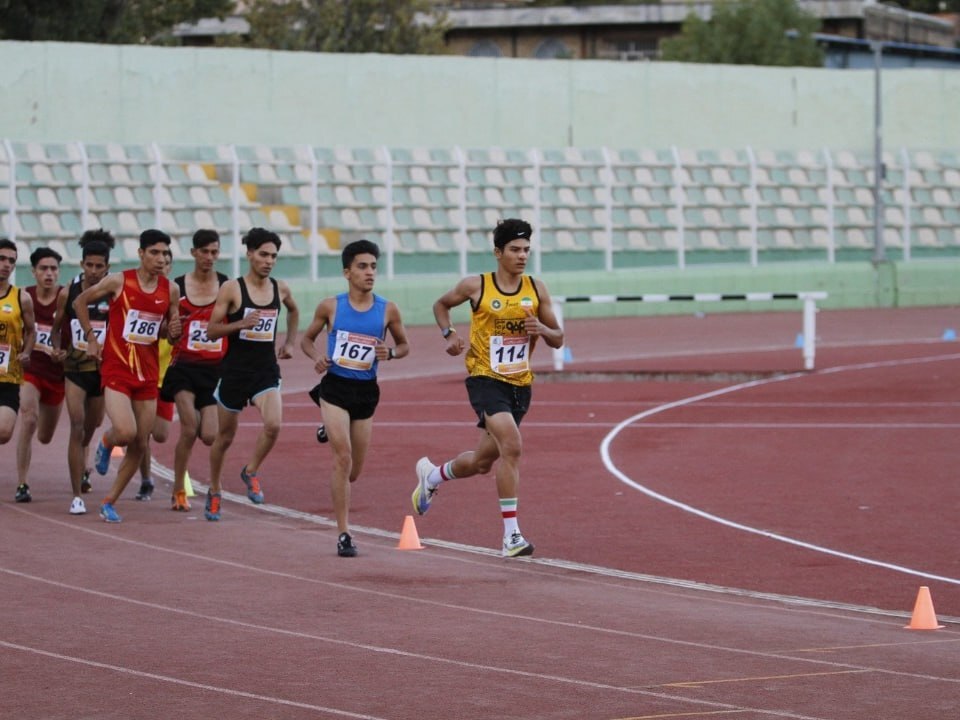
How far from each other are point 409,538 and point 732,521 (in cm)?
261

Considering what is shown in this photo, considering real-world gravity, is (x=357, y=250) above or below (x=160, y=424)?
above

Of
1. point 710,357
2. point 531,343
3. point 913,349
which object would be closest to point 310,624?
point 531,343

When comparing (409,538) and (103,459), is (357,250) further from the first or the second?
(103,459)

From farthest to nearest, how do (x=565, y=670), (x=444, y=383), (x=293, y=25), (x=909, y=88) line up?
(x=293, y=25), (x=909, y=88), (x=444, y=383), (x=565, y=670)

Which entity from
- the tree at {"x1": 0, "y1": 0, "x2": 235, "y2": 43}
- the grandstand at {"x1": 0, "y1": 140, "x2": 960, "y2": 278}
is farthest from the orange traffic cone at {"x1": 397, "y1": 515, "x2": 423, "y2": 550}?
the tree at {"x1": 0, "y1": 0, "x2": 235, "y2": 43}

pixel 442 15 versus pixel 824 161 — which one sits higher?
pixel 442 15

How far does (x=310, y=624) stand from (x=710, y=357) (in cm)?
2061

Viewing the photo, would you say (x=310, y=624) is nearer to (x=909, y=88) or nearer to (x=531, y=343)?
(x=531, y=343)

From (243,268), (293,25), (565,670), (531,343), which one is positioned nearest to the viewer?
(565,670)

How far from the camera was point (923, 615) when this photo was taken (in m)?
9.62

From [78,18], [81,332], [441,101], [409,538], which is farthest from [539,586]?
[78,18]

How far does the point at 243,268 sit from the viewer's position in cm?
3409

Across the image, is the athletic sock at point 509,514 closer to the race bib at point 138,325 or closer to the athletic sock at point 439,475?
the athletic sock at point 439,475

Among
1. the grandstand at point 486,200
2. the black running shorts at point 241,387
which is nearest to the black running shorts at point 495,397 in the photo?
the black running shorts at point 241,387
